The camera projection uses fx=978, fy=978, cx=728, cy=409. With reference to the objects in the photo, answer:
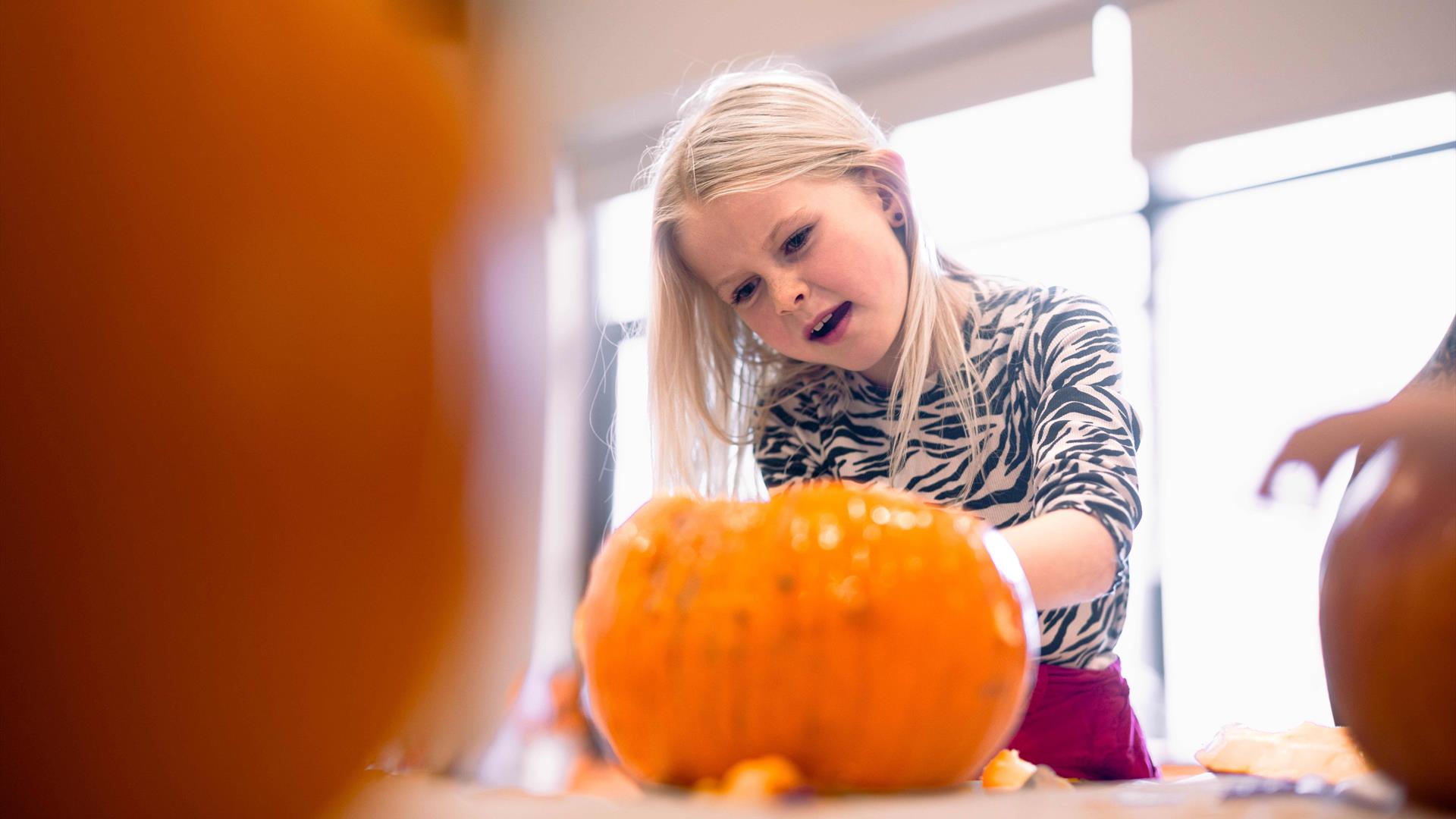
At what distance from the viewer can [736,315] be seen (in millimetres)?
788

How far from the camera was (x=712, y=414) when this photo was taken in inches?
31.6

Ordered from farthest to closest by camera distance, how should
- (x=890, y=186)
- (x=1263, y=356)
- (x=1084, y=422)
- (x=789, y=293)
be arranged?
(x=1263, y=356) → (x=890, y=186) → (x=789, y=293) → (x=1084, y=422)

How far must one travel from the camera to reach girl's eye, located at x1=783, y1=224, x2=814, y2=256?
0.63 metres

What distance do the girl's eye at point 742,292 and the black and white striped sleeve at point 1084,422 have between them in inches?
7.6

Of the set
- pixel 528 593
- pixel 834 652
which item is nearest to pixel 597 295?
pixel 528 593

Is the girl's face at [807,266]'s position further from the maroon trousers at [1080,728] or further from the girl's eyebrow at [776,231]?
the maroon trousers at [1080,728]

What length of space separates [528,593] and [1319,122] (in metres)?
1.49

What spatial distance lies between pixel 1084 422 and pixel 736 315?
35 centimetres

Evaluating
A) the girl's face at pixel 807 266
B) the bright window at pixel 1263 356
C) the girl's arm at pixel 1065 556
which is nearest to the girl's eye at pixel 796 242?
the girl's face at pixel 807 266

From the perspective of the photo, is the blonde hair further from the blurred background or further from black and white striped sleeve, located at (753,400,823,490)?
the blurred background

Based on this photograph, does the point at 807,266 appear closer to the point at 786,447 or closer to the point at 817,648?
the point at 786,447

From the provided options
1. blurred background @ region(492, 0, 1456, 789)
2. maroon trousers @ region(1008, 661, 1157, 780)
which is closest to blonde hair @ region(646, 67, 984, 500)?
maroon trousers @ region(1008, 661, 1157, 780)

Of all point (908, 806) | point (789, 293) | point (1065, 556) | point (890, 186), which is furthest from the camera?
point (890, 186)

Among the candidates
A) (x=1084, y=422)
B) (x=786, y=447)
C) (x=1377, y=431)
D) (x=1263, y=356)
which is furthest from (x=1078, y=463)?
(x=1263, y=356)
